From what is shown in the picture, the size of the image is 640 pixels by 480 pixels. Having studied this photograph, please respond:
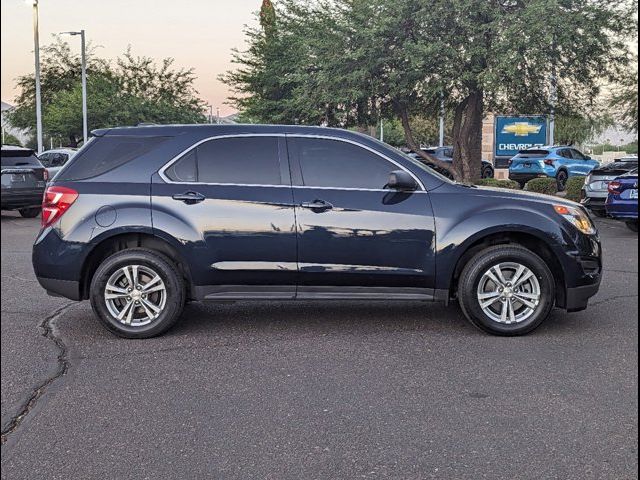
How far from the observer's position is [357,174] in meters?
6.06

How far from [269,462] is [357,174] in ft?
10.1

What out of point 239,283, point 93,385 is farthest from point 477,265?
point 93,385

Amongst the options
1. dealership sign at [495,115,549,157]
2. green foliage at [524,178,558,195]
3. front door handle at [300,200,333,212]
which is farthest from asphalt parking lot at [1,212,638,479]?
dealership sign at [495,115,549,157]

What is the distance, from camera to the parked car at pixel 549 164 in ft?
94.0

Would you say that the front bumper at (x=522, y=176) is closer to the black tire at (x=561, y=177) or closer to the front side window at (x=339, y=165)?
the black tire at (x=561, y=177)

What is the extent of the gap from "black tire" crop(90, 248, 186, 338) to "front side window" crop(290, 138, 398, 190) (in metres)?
1.27

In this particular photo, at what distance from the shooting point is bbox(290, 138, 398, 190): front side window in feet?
19.8

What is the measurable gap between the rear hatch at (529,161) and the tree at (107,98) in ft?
60.5

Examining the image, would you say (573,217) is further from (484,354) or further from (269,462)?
(269,462)

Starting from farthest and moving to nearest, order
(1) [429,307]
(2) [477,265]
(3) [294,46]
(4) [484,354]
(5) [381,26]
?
1. (3) [294,46]
2. (5) [381,26]
3. (1) [429,307]
4. (2) [477,265]
5. (4) [484,354]

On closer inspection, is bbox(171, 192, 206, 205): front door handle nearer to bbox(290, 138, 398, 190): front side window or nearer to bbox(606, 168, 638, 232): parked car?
bbox(290, 138, 398, 190): front side window

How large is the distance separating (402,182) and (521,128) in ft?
90.5

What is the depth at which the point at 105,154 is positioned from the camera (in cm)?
602

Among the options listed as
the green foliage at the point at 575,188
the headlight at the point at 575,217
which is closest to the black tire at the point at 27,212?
the headlight at the point at 575,217
